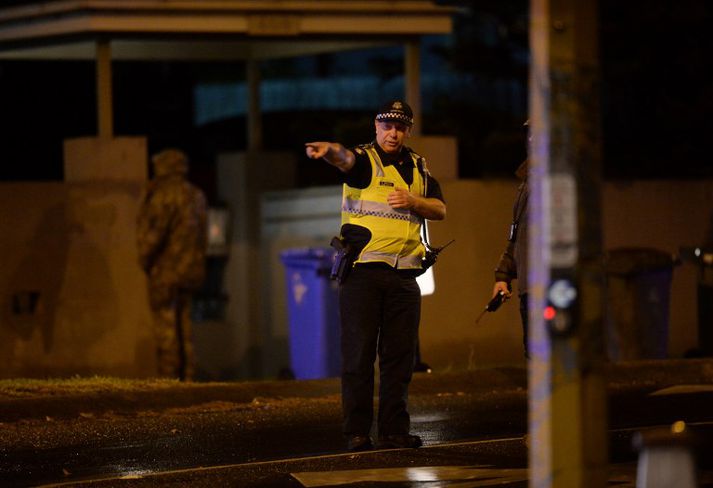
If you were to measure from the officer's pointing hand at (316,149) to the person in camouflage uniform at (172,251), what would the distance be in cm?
593

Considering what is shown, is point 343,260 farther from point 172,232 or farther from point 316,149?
point 172,232

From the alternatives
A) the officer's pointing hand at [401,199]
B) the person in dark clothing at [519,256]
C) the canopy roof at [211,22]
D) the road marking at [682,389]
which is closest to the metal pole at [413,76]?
the canopy roof at [211,22]

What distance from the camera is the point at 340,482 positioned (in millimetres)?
7648

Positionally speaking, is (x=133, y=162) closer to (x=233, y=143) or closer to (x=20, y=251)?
(x=20, y=251)

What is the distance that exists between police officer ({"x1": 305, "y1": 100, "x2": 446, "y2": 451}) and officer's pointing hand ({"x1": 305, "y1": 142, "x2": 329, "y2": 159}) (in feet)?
1.94

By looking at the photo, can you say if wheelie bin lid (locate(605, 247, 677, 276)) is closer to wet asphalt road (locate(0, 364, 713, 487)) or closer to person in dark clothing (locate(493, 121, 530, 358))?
wet asphalt road (locate(0, 364, 713, 487))

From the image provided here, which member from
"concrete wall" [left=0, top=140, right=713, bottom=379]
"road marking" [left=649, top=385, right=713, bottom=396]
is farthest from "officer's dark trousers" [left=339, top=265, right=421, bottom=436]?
"concrete wall" [left=0, top=140, right=713, bottom=379]

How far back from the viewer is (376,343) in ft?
29.4

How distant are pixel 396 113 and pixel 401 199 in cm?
52

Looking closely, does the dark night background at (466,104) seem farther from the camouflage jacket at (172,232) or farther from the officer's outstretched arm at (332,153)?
the officer's outstretched arm at (332,153)

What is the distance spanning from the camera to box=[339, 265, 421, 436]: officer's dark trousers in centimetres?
882

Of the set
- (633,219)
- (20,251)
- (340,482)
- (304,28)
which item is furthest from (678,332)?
(340,482)

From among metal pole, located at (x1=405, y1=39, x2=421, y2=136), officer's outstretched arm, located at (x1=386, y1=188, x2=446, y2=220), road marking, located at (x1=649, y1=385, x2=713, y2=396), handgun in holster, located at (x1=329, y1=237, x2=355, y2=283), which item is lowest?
road marking, located at (x1=649, y1=385, x2=713, y2=396)

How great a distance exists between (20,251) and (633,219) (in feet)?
20.9
